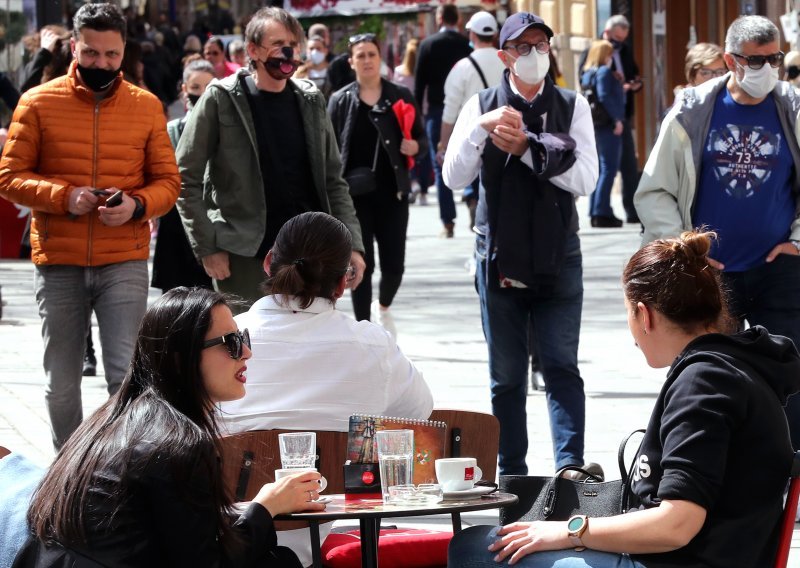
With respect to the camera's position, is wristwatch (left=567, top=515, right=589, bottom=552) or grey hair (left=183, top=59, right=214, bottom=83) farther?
grey hair (left=183, top=59, right=214, bottom=83)

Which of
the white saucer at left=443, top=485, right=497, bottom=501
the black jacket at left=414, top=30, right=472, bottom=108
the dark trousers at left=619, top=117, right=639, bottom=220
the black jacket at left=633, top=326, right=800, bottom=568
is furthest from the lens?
the dark trousers at left=619, top=117, right=639, bottom=220

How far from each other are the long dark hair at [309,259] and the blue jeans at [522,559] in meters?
1.03

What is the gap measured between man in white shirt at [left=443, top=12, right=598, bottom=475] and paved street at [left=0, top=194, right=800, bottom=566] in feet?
1.66

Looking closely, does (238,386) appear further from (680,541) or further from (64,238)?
(64,238)

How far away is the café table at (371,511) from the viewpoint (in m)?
3.81

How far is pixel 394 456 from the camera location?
157 inches

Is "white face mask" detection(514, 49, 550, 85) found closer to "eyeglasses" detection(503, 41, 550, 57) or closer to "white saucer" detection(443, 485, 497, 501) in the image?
"eyeglasses" detection(503, 41, 550, 57)

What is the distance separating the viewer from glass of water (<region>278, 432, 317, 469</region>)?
4.03 metres

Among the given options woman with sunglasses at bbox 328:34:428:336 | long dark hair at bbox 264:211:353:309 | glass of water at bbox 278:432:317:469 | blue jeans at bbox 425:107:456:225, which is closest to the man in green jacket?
long dark hair at bbox 264:211:353:309

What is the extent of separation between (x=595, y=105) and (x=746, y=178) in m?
10.1

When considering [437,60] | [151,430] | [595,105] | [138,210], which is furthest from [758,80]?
[595,105]

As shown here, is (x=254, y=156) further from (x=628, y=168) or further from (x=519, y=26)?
(x=628, y=168)

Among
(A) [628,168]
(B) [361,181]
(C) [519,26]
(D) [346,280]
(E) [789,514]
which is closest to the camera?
(E) [789,514]

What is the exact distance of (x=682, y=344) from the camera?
149 inches
